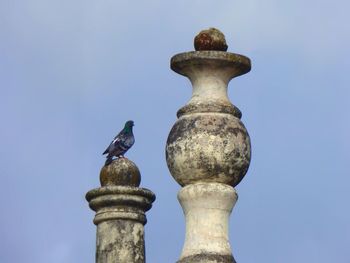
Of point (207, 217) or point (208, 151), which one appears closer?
point (208, 151)

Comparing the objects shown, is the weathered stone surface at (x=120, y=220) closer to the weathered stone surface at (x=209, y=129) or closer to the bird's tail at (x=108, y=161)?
the bird's tail at (x=108, y=161)

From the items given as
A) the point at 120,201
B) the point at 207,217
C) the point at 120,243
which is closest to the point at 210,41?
the point at 207,217

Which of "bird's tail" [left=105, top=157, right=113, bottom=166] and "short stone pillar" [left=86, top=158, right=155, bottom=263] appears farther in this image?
"bird's tail" [left=105, top=157, right=113, bottom=166]

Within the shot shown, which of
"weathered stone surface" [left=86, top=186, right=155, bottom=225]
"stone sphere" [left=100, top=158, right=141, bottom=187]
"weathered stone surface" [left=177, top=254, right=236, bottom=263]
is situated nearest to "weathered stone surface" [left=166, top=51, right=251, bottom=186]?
"weathered stone surface" [left=177, top=254, right=236, bottom=263]

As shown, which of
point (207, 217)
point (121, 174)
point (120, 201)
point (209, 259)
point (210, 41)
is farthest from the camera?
point (121, 174)

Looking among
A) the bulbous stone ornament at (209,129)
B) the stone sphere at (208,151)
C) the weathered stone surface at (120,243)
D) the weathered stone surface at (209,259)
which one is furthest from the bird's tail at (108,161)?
the weathered stone surface at (209,259)

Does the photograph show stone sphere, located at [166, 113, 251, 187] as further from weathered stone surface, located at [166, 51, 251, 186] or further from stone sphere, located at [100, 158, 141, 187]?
stone sphere, located at [100, 158, 141, 187]

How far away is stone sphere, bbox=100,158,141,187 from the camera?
51.9 ft

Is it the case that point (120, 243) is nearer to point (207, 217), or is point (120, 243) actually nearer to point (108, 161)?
point (108, 161)

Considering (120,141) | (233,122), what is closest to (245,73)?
(233,122)

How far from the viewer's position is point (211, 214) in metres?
12.1

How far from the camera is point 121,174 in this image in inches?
624

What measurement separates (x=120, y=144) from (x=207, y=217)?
3.80 meters

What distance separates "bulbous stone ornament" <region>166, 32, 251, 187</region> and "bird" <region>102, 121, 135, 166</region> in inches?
131
